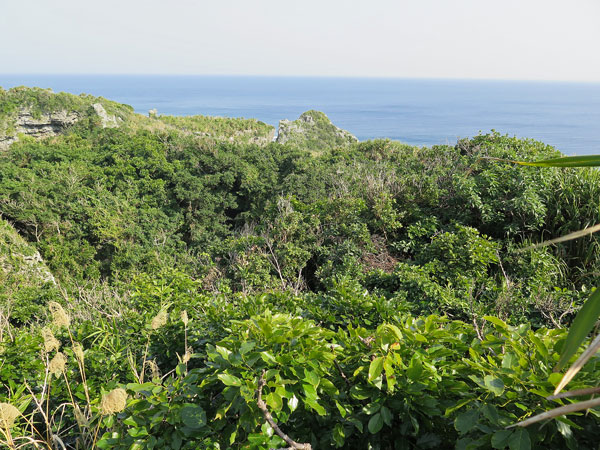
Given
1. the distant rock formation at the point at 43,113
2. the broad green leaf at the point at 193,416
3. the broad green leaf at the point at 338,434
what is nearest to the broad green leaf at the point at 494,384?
the broad green leaf at the point at 338,434

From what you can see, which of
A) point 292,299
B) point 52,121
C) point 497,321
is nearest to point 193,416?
point 497,321

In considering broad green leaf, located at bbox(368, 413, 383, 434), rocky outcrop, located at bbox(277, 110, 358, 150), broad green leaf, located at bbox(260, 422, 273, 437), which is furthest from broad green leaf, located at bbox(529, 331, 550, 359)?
rocky outcrop, located at bbox(277, 110, 358, 150)

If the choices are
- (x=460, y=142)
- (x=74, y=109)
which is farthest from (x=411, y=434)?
(x=74, y=109)

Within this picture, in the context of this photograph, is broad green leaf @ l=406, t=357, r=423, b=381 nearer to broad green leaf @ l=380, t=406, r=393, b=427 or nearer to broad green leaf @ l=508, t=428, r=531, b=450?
broad green leaf @ l=380, t=406, r=393, b=427

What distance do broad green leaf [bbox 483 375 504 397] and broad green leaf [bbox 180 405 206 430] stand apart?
1.21m

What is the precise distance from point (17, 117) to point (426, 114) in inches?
4175

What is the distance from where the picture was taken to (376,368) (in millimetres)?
1715

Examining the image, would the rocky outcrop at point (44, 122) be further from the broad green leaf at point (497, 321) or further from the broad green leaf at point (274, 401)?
the broad green leaf at point (497, 321)

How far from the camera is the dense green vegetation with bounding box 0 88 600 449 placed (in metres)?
1.74

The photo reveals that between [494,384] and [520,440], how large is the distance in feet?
0.65

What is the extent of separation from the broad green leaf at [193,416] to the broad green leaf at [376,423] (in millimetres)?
752

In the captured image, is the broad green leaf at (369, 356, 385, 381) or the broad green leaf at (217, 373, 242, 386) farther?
the broad green leaf at (369, 356, 385, 381)

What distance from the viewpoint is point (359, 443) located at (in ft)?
6.63

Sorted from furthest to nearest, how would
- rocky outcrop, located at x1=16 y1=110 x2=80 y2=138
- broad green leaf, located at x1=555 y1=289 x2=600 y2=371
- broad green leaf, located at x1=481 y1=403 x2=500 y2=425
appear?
rocky outcrop, located at x1=16 y1=110 x2=80 y2=138, broad green leaf, located at x1=481 y1=403 x2=500 y2=425, broad green leaf, located at x1=555 y1=289 x2=600 y2=371
